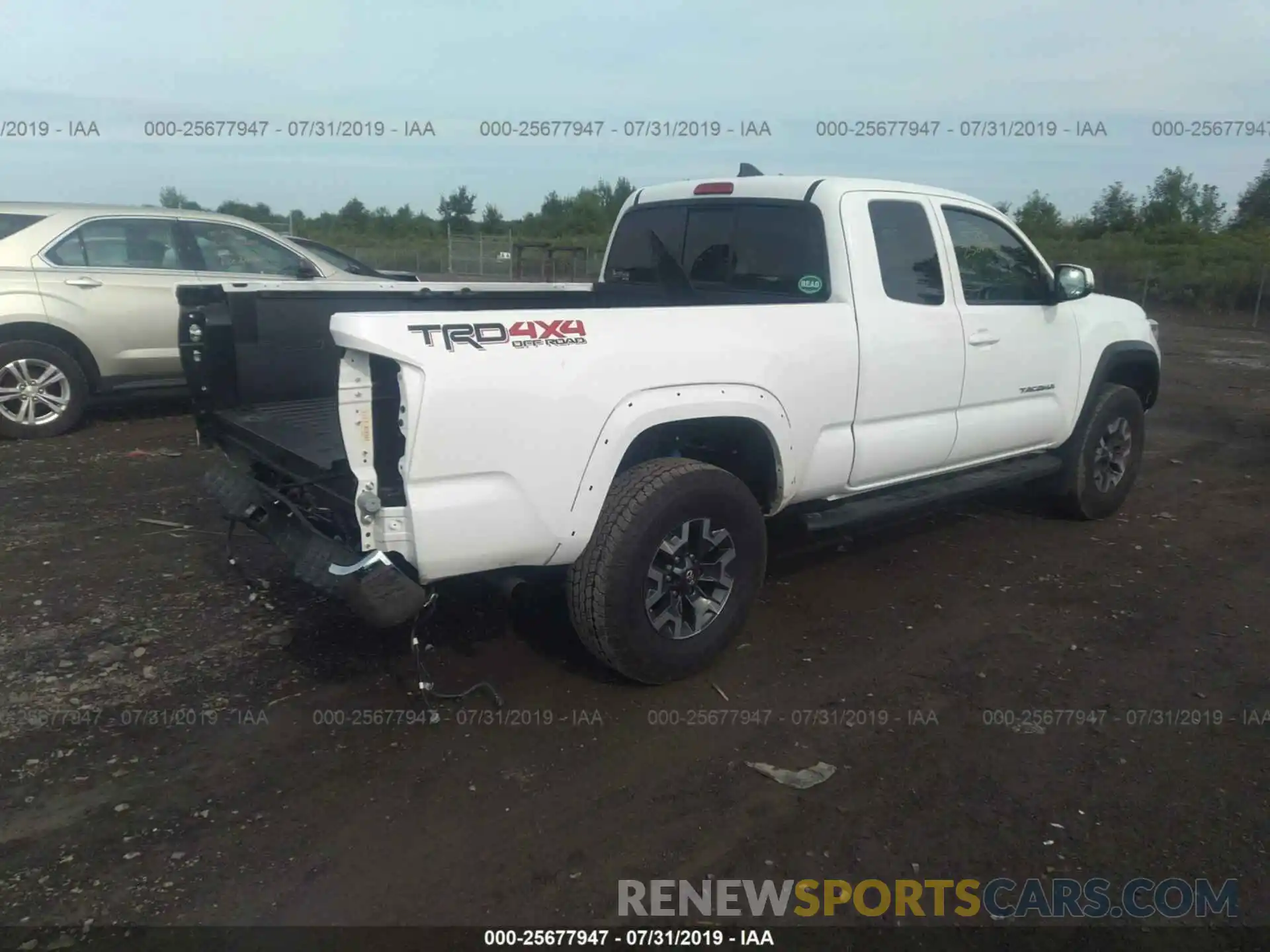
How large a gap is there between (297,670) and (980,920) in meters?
2.78

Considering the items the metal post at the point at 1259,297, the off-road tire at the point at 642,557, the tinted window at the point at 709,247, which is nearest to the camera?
the off-road tire at the point at 642,557

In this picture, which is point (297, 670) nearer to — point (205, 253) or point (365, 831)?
point (365, 831)

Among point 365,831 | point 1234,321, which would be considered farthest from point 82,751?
point 1234,321

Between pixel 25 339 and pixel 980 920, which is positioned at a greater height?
pixel 25 339

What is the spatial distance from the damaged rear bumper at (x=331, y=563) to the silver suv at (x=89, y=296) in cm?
502

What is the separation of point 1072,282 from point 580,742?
12.9ft

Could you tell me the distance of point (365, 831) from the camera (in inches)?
120

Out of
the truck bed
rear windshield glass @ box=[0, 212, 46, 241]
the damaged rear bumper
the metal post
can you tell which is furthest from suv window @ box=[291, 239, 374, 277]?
the metal post

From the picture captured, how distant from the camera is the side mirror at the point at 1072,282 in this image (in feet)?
18.2

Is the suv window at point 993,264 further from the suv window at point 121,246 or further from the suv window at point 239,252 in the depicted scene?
the suv window at point 121,246

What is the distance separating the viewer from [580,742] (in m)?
3.62

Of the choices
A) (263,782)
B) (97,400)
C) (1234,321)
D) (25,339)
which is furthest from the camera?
(1234,321)

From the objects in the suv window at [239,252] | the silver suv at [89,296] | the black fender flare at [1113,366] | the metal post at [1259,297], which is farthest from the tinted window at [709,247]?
the metal post at [1259,297]

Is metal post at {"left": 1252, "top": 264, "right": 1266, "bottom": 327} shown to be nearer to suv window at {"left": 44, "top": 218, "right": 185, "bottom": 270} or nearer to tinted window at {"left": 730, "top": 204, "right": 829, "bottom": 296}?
tinted window at {"left": 730, "top": 204, "right": 829, "bottom": 296}
